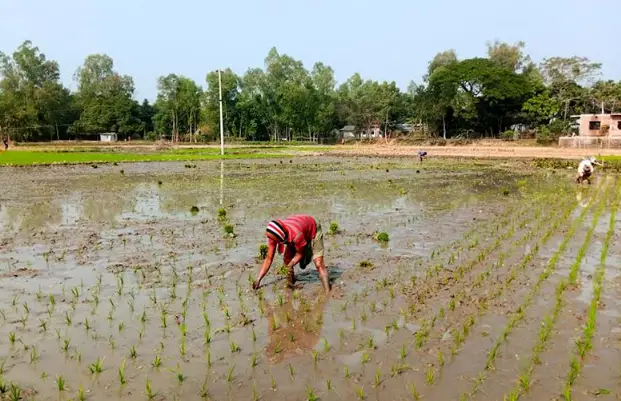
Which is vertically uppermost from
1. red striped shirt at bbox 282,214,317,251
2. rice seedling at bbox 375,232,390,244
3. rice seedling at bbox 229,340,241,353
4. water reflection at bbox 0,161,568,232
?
red striped shirt at bbox 282,214,317,251

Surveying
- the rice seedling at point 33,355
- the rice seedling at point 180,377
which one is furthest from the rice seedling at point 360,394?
the rice seedling at point 33,355

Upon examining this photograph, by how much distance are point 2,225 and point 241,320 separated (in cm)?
913

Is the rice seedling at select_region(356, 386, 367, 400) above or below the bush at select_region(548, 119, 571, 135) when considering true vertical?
below

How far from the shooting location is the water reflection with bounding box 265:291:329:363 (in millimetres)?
5410

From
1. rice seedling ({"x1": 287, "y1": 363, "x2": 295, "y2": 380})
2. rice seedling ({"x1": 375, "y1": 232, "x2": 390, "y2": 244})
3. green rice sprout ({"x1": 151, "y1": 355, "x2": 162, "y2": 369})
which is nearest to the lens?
rice seedling ({"x1": 287, "y1": 363, "x2": 295, "y2": 380})

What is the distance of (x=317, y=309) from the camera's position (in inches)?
260

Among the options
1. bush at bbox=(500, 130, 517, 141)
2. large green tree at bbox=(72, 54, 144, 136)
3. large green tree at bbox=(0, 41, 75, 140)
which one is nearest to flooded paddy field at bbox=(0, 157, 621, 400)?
bush at bbox=(500, 130, 517, 141)

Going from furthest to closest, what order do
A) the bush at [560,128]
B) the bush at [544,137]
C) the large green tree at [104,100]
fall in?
1. the large green tree at [104,100]
2. the bush at [560,128]
3. the bush at [544,137]

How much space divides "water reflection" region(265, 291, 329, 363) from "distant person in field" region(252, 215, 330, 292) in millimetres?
432

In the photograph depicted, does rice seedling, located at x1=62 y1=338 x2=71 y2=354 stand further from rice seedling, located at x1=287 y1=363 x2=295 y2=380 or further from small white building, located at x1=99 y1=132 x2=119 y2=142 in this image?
small white building, located at x1=99 y1=132 x2=119 y2=142

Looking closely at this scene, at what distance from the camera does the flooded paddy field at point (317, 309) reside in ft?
15.4

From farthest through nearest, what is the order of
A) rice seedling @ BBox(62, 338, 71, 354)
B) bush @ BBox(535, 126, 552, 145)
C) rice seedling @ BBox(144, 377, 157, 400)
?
bush @ BBox(535, 126, 552, 145)
rice seedling @ BBox(62, 338, 71, 354)
rice seedling @ BBox(144, 377, 157, 400)

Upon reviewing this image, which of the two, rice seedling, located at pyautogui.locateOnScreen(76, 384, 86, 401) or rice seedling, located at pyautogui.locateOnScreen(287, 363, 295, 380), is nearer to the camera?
rice seedling, located at pyautogui.locateOnScreen(76, 384, 86, 401)

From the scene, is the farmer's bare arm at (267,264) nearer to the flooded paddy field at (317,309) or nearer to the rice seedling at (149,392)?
the flooded paddy field at (317,309)
